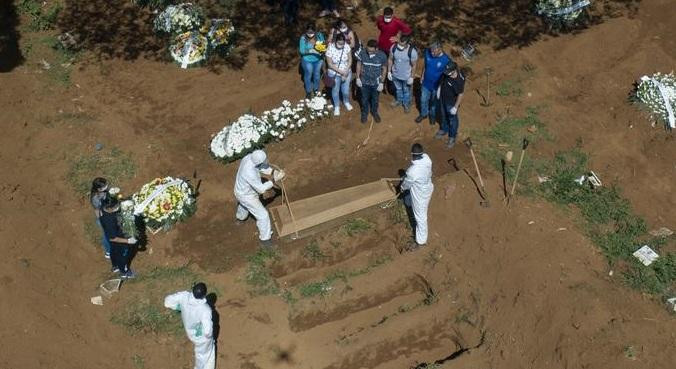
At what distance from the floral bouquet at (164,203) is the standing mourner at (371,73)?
3.45 metres

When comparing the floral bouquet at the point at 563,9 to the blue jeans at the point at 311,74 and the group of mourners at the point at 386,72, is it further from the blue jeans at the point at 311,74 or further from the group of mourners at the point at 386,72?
the blue jeans at the point at 311,74

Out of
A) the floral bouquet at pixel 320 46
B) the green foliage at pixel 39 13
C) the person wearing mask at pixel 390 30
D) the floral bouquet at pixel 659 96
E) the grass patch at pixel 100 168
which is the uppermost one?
the person wearing mask at pixel 390 30

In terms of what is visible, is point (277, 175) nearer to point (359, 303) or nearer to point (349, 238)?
point (349, 238)

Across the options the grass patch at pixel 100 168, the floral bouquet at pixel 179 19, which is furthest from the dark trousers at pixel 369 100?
the floral bouquet at pixel 179 19

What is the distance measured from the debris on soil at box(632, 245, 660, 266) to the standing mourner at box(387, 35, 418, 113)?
4578 mm

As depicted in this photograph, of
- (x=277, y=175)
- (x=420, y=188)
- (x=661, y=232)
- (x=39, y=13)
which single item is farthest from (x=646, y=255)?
(x=39, y=13)

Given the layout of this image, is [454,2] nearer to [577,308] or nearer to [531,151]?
[531,151]

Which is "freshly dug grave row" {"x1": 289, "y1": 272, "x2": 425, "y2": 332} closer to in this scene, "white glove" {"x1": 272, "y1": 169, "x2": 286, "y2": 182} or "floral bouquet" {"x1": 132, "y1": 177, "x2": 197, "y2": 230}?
"white glove" {"x1": 272, "y1": 169, "x2": 286, "y2": 182}

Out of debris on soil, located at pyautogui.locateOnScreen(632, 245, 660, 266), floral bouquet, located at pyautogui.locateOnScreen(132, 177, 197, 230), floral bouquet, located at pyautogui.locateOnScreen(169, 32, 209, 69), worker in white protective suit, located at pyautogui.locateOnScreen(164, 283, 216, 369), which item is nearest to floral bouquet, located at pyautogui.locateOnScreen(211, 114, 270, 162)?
floral bouquet, located at pyautogui.locateOnScreen(132, 177, 197, 230)

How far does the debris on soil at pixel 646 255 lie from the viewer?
29.0 ft

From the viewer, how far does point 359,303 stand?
884cm

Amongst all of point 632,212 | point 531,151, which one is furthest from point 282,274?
point 632,212

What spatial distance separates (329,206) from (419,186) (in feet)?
5.69

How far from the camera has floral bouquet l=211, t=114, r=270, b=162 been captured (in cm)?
1052
